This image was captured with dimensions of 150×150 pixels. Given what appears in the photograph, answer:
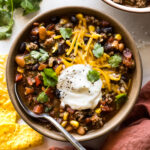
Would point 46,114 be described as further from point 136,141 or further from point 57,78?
point 136,141

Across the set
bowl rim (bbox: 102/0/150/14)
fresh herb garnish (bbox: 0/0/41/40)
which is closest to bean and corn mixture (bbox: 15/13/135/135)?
bowl rim (bbox: 102/0/150/14)

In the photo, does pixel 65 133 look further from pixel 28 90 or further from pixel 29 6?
pixel 29 6

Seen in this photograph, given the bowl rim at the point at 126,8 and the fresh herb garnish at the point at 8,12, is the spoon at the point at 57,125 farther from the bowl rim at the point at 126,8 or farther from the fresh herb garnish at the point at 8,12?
the bowl rim at the point at 126,8

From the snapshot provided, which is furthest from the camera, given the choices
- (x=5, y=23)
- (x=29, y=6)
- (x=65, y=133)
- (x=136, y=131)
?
(x=5, y=23)

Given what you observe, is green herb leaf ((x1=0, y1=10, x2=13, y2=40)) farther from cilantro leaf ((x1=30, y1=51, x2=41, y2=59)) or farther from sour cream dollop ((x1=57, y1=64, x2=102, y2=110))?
sour cream dollop ((x1=57, y1=64, x2=102, y2=110))

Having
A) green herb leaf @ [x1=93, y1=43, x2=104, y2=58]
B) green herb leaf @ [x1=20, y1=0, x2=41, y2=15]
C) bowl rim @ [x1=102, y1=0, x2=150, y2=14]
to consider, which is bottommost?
green herb leaf @ [x1=93, y1=43, x2=104, y2=58]

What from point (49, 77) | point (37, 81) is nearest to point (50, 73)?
point (49, 77)

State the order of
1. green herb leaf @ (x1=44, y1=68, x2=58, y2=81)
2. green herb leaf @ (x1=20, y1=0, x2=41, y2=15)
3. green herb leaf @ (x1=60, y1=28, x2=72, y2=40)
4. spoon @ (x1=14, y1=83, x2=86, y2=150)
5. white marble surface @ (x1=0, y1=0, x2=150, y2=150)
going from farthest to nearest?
white marble surface @ (x1=0, y1=0, x2=150, y2=150) < green herb leaf @ (x1=20, y1=0, x2=41, y2=15) < green herb leaf @ (x1=60, y1=28, x2=72, y2=40) < green herb leaf @ (x1=44, y1=68, x2=58, y2=81) < spoon @ (x1=14, y1=83, x2=86, y2=150)
